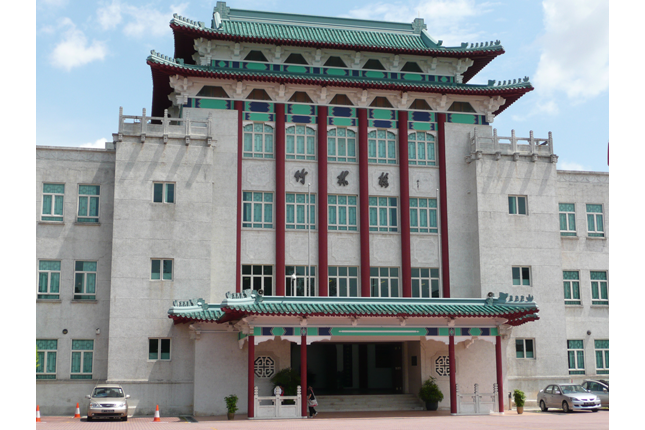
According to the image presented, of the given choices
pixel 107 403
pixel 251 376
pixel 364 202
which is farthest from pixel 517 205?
pixel 107 403

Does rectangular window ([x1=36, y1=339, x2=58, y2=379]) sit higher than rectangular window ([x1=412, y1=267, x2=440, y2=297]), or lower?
lower

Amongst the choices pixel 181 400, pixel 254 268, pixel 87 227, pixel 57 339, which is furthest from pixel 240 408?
pixel 87 227

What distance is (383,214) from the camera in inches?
1404

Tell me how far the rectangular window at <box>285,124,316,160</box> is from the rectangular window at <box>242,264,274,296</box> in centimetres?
589

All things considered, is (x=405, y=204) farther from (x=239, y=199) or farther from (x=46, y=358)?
(x=46, y=358)

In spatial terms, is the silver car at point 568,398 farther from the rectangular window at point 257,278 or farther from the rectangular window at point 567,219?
the rectangular window at point 257,278

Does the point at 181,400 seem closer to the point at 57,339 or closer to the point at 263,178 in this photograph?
→ the point at 57,339

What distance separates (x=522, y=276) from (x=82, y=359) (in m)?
→ 22.1

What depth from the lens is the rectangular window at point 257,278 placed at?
33.9 metres

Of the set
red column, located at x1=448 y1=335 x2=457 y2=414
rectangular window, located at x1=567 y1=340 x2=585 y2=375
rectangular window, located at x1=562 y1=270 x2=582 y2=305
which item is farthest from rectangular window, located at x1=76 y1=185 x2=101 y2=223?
rectangular window, located at x1=567 y1=340 x2=585 y2=375

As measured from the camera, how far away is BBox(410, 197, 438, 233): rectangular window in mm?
35781

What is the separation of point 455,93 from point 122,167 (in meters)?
17.4

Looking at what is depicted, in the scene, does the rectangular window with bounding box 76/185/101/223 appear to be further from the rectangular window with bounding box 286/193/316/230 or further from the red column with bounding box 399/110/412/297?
the red column with bounding box 399/110/412/297

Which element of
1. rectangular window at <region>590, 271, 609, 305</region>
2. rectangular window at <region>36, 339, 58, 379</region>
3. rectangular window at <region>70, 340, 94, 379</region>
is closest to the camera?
rectangular window at <region>36, 339, 58, 379</region>
